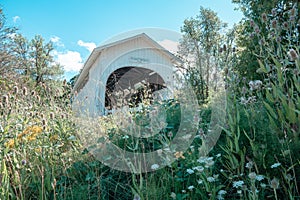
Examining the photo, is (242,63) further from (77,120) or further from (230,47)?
(77,120)

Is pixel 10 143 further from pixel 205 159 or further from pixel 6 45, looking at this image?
pixel 6 45

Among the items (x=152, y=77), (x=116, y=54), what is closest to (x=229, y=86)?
(x=116, y=54)

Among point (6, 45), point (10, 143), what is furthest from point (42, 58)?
point (10, 143)

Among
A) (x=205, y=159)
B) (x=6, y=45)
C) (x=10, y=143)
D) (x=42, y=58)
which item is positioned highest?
(x=42, y=58)

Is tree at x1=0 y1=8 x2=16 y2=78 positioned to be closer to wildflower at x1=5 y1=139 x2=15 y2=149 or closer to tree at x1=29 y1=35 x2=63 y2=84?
tree at x1=29 y1=35 x2=63 y2=84

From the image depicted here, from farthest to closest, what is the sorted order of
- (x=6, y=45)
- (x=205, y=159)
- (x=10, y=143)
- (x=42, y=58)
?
1. (x=42, y=58)
2. (x=6, y=45)
3. (x=10, y=143)
4. (x=205, y=159)

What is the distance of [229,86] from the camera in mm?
1789

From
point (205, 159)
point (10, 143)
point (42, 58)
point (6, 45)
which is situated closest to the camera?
point (205, 159)

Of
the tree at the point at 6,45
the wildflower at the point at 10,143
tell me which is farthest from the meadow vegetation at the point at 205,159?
the tree at the point at 6,45

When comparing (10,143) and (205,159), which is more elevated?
(10,143)

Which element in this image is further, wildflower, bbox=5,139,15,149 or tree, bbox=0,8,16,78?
tree, bbox=0,8,16,78

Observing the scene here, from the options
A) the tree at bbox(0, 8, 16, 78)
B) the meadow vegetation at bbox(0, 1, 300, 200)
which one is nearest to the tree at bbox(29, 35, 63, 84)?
the tree at bbox(0, 8, 16, 78)

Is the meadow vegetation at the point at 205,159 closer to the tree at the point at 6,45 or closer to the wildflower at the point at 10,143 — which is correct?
the wildflower at the point at 10,143

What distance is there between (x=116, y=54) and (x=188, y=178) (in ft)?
24.8
